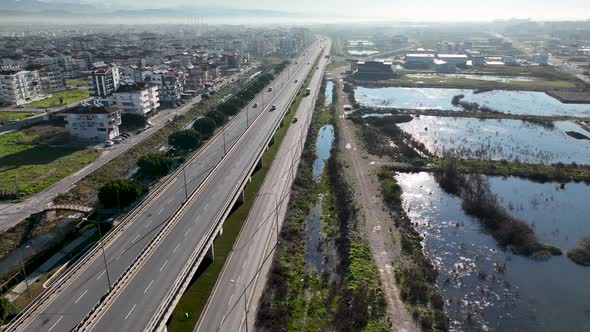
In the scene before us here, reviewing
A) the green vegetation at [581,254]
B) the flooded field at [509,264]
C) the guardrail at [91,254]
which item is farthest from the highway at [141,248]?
the green vegetation at [581,254]

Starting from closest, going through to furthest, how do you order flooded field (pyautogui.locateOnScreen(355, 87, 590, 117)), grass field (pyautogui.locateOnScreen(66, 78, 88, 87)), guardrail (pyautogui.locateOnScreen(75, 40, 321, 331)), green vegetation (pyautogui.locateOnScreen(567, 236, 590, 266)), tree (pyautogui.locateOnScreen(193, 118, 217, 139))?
guardrail (pyautogui.locateOnScreen(75, 40, 321, 331)) < green vegetation (pyautogui.locateOnScreen(567, 236, 590, 266)) < tree (pyautogui.locateOnScreen(193, 118, 217, 139)) < flooded field (pyautogui.locateOnScreen(355, 87, 590, 117)) < grass field (pyautogui.locateOnScreen(66, 78, 88, 87))

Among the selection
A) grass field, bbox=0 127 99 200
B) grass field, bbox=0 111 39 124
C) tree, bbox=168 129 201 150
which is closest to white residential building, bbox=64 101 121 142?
grass field, bbox=0 127 99 200

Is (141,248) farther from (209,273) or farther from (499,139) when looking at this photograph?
(499,139)

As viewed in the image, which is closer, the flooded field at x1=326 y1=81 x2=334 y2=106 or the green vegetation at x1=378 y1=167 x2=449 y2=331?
the green vegetation at x1=378 y1=167 x2=449 y2=331

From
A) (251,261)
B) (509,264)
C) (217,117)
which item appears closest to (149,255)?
(251,261)

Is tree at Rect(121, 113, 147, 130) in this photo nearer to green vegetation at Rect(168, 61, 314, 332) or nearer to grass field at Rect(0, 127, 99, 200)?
grass field at Rect(0, 127, 99, 200)

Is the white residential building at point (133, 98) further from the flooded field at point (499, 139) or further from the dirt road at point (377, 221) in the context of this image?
the flooded field at point (499, 139)
